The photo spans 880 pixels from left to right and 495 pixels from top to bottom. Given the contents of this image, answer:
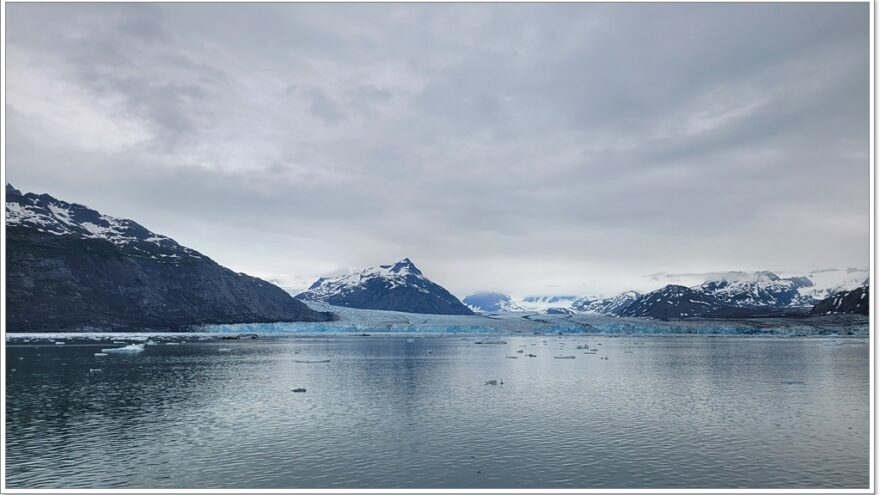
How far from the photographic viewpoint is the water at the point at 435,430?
23234 mm

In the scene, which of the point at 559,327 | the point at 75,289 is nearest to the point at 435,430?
the point at 559,327

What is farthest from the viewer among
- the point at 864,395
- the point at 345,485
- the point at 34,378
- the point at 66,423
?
the point at 34,378

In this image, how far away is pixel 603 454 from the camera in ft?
85.8

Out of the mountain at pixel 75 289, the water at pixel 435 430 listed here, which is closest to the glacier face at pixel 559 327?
the mountain at pixel 75 289

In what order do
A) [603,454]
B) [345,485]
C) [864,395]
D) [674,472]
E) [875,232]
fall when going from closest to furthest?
1. [875,232]
2. [345,485]
3. [674,472]
4. [603,454]
5. [864,395]

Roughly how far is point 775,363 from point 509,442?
5975cm

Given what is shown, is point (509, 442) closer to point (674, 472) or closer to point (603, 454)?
point (603, 454)

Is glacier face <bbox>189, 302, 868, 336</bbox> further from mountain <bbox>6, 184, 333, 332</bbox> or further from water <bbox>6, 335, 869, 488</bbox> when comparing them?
water <bbox>6, 335, 869, 488</bbox>

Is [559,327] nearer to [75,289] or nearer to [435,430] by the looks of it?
[75,289]

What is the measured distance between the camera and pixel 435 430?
103 ft

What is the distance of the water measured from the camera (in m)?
23.2

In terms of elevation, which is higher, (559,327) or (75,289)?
(75,289)

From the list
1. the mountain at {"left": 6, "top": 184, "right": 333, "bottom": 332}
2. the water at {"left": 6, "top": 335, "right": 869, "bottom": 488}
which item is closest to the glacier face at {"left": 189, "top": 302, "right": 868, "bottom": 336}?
the mountain at {"left": 6, "top": 184, "right": 333, "bottom": 332}

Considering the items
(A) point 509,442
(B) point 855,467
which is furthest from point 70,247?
(B) point 855,467
